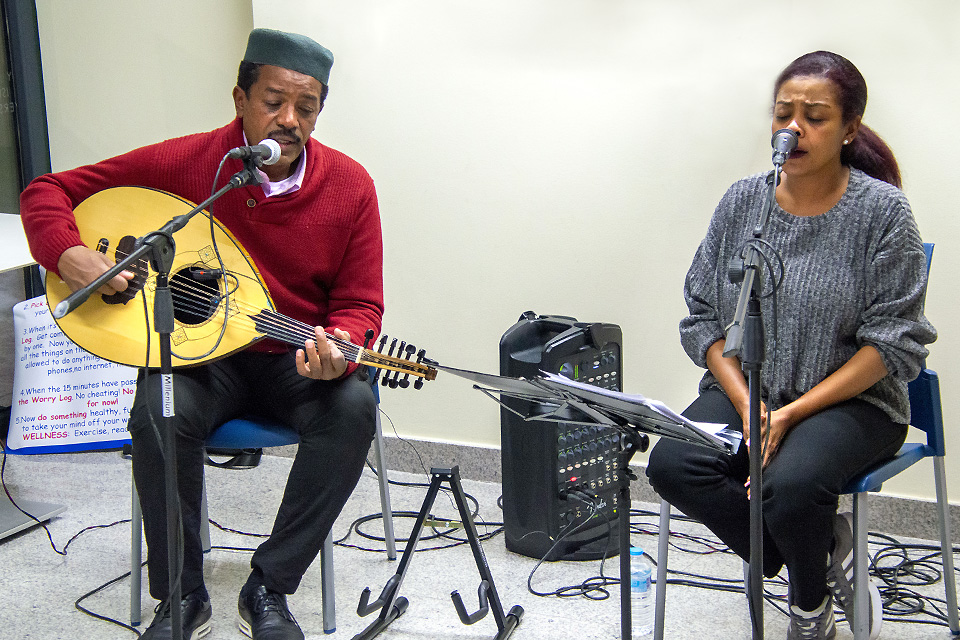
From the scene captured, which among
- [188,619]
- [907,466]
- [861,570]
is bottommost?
[188,619]

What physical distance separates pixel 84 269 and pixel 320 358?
1.77ft

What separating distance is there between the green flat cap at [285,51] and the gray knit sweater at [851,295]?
105 centimetres

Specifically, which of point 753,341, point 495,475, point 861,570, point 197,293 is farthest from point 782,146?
point 495,475

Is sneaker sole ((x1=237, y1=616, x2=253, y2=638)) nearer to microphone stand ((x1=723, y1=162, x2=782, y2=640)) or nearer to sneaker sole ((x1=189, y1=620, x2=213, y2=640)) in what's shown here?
sneaker sole ((x1=189, y1=620, x2=213, y2=640))

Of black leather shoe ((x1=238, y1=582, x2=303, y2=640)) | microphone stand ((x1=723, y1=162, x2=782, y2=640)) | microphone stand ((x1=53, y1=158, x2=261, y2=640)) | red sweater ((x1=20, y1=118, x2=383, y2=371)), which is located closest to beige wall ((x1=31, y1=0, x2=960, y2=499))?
red sweater ((x1=20, y1=118, x2=383, y2=371))

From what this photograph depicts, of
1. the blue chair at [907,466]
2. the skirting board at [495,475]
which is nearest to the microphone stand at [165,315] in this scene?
the blue chair at [907,466]

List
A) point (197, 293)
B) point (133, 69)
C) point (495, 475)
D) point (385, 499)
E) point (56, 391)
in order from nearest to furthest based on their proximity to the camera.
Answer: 1. point (197, 293)
2. point (385, 499)
3. point (495, 475)
4. point (56, 391)
5. point (133, 69)

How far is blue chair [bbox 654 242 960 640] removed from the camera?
1.86m

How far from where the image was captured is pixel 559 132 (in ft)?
9.41

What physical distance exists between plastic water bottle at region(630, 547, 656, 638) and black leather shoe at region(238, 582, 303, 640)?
77cm

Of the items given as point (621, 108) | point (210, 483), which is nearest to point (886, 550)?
point (621, 108)

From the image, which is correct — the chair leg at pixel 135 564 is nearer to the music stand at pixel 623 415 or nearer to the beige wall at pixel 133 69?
the music stand at pixel 623 415

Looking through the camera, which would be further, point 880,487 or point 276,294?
point 276,294

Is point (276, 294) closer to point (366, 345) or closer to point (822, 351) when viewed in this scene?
point (366, 345)
